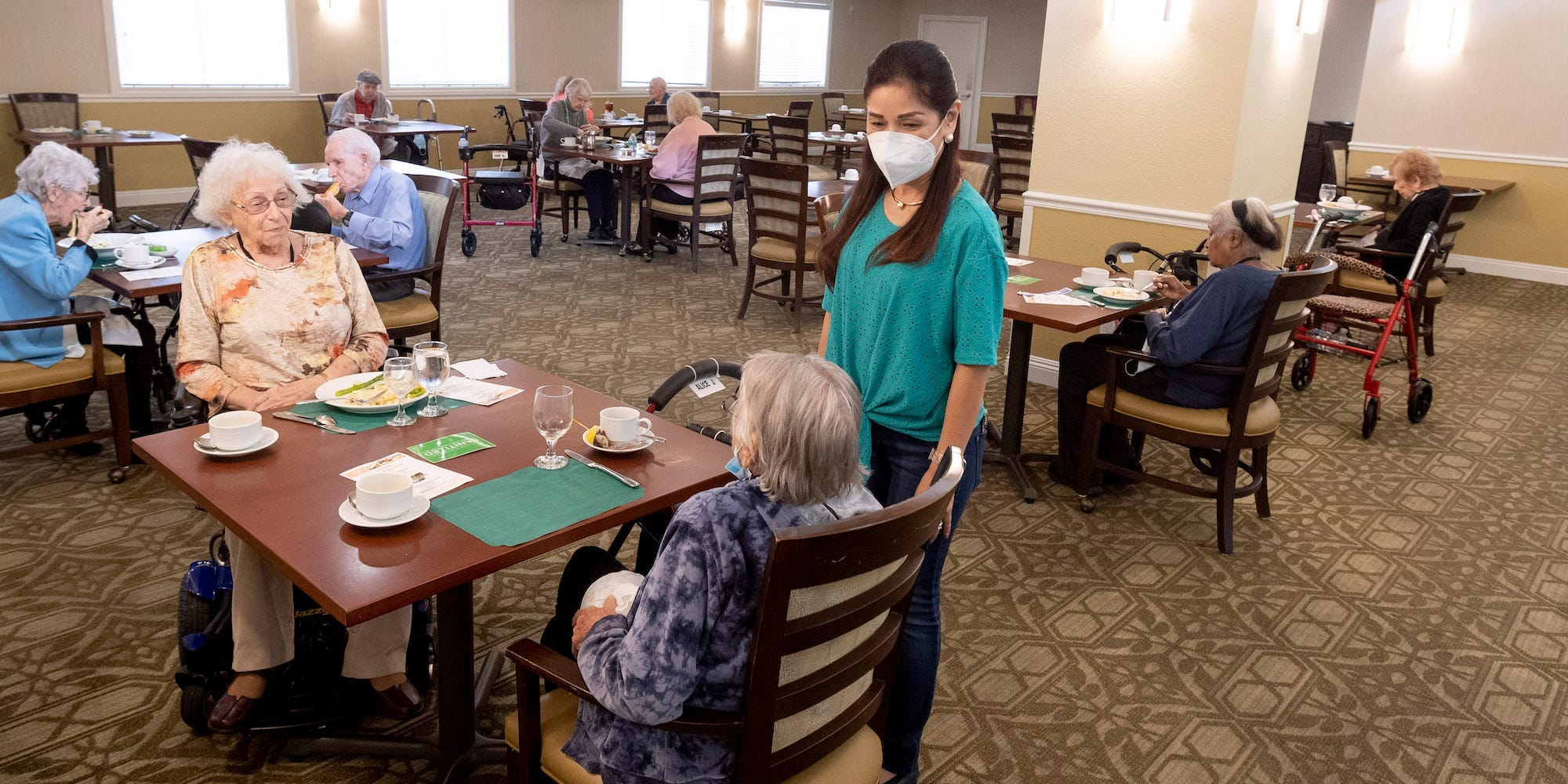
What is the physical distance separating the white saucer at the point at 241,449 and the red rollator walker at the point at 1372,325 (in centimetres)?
440

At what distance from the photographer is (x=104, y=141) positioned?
7949 millimetres

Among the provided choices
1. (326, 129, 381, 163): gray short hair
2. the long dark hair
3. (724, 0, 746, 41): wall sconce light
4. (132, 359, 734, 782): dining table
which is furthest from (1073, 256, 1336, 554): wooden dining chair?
(724, 0, 746, 41): wall sconce light

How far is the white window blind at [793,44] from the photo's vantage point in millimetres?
15297

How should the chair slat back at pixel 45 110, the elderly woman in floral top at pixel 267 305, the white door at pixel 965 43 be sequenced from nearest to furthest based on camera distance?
the elderly woman in floral top at pixel 267 305, the chair slat back at pixel 45 110, the white door at pixel 965 43

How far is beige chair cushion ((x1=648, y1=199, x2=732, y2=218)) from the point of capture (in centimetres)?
748

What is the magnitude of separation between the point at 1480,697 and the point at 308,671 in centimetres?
290

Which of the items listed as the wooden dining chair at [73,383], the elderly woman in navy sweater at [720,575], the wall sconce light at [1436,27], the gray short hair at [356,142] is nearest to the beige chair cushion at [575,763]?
the elderly woman in navy sweater at [720,575]

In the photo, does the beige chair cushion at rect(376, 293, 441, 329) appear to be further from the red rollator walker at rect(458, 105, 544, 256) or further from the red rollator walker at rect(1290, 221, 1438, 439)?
the red rollator walker at rect(1290, 221, 1438, 439)

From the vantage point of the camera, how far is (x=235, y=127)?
10.2 metres

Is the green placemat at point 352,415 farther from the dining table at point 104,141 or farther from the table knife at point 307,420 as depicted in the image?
the dining table at point 104,141

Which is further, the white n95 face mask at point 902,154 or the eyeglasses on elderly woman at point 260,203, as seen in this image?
the eyeglasses on elderly woman at point 260,203

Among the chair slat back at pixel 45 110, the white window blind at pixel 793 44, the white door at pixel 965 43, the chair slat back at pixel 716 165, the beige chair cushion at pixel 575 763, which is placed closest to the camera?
the beige chair cushion at pixel 575 763

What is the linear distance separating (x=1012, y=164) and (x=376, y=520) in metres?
7.50

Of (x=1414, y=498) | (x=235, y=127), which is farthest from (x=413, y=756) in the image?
(x=235, y=127)
